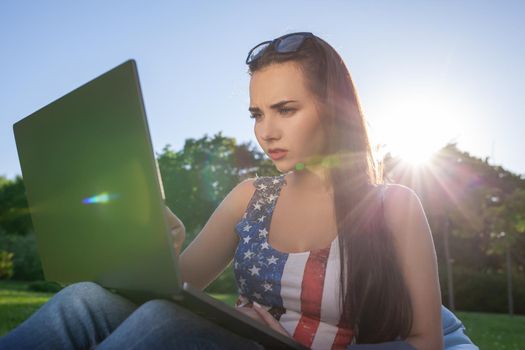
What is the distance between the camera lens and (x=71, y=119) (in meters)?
1.57

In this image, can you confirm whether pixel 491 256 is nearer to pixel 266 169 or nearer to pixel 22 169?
pixel 266 169

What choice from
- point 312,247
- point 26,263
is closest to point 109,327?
point 312,247

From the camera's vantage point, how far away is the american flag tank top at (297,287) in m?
1.96

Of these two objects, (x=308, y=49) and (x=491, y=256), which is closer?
(x=308, y=49)

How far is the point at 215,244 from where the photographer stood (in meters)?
2.43

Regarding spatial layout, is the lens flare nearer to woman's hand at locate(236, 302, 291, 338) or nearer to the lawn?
woman's hand at locate(236, 302, 291, 338)

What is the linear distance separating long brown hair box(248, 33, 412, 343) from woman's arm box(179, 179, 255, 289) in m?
0.53

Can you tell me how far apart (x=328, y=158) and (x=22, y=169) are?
1235mm

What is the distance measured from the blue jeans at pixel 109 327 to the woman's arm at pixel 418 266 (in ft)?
1.96

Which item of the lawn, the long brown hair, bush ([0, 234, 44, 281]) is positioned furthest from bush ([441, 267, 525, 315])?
bush ([0, 234, 44, 281])

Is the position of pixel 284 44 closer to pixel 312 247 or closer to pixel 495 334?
pixel 312 247

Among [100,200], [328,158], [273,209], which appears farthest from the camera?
[273,209]

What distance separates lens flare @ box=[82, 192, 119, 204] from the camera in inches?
58.6

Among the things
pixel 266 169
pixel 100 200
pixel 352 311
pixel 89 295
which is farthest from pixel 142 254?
pixel 266 169
